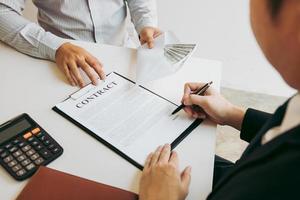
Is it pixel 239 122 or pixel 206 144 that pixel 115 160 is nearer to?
pixel 206 144

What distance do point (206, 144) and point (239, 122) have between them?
0.45ft

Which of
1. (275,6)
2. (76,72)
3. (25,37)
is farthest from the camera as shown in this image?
(25,37)

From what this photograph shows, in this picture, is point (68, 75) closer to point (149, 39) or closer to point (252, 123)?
point (149, 39)

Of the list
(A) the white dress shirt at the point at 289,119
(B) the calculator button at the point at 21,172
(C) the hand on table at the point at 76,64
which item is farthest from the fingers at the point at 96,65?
(A) the white dress shirt at the point at 289,119

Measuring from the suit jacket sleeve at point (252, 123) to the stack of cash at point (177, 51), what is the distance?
0.93 feet

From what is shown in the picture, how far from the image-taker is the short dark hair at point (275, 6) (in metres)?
0.36

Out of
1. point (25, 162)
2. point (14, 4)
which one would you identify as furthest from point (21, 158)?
point (14, 4)

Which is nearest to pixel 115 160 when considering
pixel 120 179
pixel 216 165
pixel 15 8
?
pixel 120 179

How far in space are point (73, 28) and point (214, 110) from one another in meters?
0.66

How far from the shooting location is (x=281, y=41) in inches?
15.2

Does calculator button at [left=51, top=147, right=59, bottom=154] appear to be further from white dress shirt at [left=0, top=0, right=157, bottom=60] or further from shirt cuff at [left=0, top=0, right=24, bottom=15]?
shirt cuff at [left=0, top=0, right=24, bottom=15]

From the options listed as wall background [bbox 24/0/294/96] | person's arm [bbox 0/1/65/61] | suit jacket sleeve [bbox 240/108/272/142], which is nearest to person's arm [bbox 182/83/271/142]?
suit jacket sleeve [bbox 240/108/272/142]

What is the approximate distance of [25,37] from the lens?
995mm

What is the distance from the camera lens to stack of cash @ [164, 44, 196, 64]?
3.17 ft
